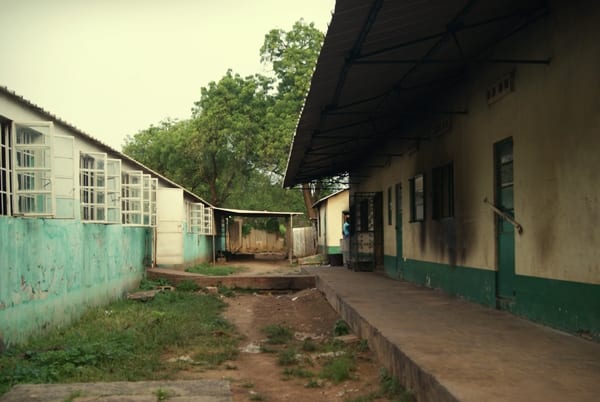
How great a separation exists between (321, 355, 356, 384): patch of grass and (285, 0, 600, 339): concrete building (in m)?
2.16

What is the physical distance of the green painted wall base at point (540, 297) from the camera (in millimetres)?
5699

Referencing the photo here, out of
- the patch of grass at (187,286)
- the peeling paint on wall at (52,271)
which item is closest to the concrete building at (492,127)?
the peeling paint on wall at (52,271)

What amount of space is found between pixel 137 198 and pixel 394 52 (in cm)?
874

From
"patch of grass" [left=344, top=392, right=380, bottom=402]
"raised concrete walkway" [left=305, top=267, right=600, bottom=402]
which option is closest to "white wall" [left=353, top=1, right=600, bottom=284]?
"raised concrete walkway" [left=305, top=267, right=600, bottom=402]

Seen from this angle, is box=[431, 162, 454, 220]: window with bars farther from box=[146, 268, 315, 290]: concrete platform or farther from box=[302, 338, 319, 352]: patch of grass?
box=[146, 268, 315, 290]: concrete platform

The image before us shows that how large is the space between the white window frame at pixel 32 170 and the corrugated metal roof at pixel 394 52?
367cm

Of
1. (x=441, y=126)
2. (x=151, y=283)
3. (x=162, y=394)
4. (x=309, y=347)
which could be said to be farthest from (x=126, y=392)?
(x=151, y=283)

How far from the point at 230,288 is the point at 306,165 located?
3.92 m

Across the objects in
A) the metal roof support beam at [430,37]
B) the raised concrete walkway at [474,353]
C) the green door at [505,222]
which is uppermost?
the metal roof support beam at [430,37]

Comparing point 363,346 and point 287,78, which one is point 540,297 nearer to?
point 363,346

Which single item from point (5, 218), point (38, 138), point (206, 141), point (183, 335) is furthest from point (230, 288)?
point (206, 141)

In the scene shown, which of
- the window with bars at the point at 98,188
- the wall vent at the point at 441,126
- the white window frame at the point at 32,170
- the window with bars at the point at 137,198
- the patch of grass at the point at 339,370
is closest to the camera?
the patch of grass at the point at 339,370

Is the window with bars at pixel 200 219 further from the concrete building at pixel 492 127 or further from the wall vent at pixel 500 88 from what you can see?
the wall vent at pixel 500 88

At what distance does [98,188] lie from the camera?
35.5ft
